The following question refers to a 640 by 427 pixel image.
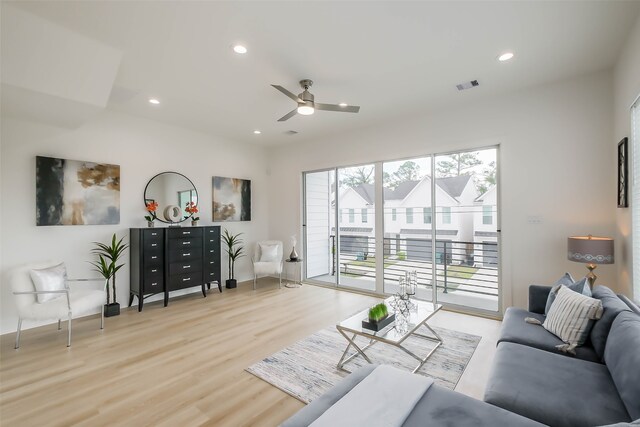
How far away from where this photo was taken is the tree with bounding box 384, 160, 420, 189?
4754mm

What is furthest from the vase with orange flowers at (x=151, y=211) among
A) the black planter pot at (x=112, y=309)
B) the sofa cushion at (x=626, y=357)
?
the sofa cushion at (x=626, y=357)

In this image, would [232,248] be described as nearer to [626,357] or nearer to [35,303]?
[35,303]

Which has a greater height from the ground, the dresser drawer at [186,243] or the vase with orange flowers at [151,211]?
the vase with orange flowers at [151,211]

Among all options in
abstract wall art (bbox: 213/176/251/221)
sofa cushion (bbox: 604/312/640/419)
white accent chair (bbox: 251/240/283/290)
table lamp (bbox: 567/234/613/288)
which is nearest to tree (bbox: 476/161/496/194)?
table lamp (bbox: 567/234/613/288)

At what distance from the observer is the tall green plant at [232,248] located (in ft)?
18.9

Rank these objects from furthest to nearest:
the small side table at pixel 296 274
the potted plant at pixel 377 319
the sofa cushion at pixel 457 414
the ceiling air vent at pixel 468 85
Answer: the small side table at pixel 296 274 → the ceiling air vent at pixel 468 85 → the potted plant at pixel 377 319 → the sofa cushion at pixel 457 414

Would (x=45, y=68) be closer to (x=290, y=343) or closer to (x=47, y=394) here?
(x=47, y=394)

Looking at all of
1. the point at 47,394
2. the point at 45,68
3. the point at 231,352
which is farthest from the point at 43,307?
the point at 45,68

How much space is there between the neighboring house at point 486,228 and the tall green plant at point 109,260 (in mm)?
5161

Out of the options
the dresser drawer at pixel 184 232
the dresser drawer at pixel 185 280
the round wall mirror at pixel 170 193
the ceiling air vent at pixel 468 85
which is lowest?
the dresser drawer at pixel 185 280

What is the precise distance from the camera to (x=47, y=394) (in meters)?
2.34

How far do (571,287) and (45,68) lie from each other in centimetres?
501

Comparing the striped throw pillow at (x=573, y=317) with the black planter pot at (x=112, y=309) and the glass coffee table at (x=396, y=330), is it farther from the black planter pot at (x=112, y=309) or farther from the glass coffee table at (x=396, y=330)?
the black planter pot at (x=112, y=309)

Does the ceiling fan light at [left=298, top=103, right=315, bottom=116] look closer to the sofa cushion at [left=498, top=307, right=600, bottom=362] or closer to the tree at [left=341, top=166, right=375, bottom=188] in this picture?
the tree at [left=341, top=166, right=375, bottom=188]
